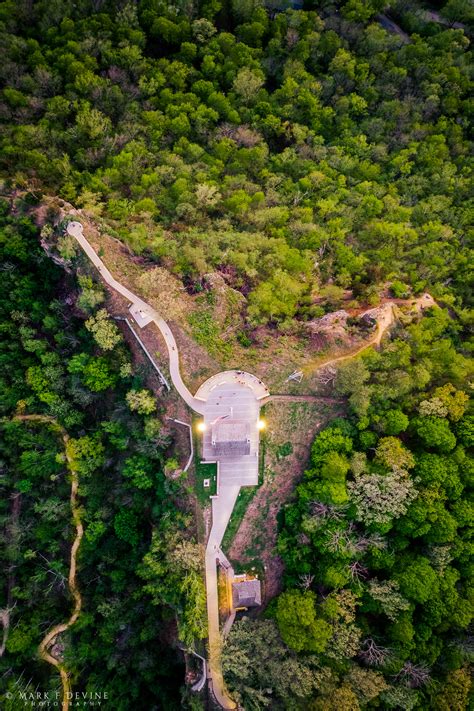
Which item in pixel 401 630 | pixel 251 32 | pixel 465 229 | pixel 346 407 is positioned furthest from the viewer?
pixel 251 32

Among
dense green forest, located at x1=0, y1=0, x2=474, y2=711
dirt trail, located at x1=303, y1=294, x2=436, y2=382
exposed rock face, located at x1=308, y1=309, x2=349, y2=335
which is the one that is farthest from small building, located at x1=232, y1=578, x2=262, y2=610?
exposed rock face, located at x1=308, y1=309, x2=349, y2=335

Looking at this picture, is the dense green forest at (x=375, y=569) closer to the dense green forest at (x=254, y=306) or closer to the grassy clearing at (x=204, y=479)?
the dense green forest at (x=254, y=306)

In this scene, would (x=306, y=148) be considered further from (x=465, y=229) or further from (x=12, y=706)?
(x=12, y=706)

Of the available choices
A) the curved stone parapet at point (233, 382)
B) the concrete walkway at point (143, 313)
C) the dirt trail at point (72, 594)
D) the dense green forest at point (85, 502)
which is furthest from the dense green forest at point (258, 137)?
the dirt trail at point (72, 594)

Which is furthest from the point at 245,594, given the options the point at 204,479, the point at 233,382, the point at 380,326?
the point at 380,326

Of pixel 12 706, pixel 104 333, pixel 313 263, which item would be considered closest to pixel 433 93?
pixel 313 263

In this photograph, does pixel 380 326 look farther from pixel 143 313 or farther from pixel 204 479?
pixel 143 313
